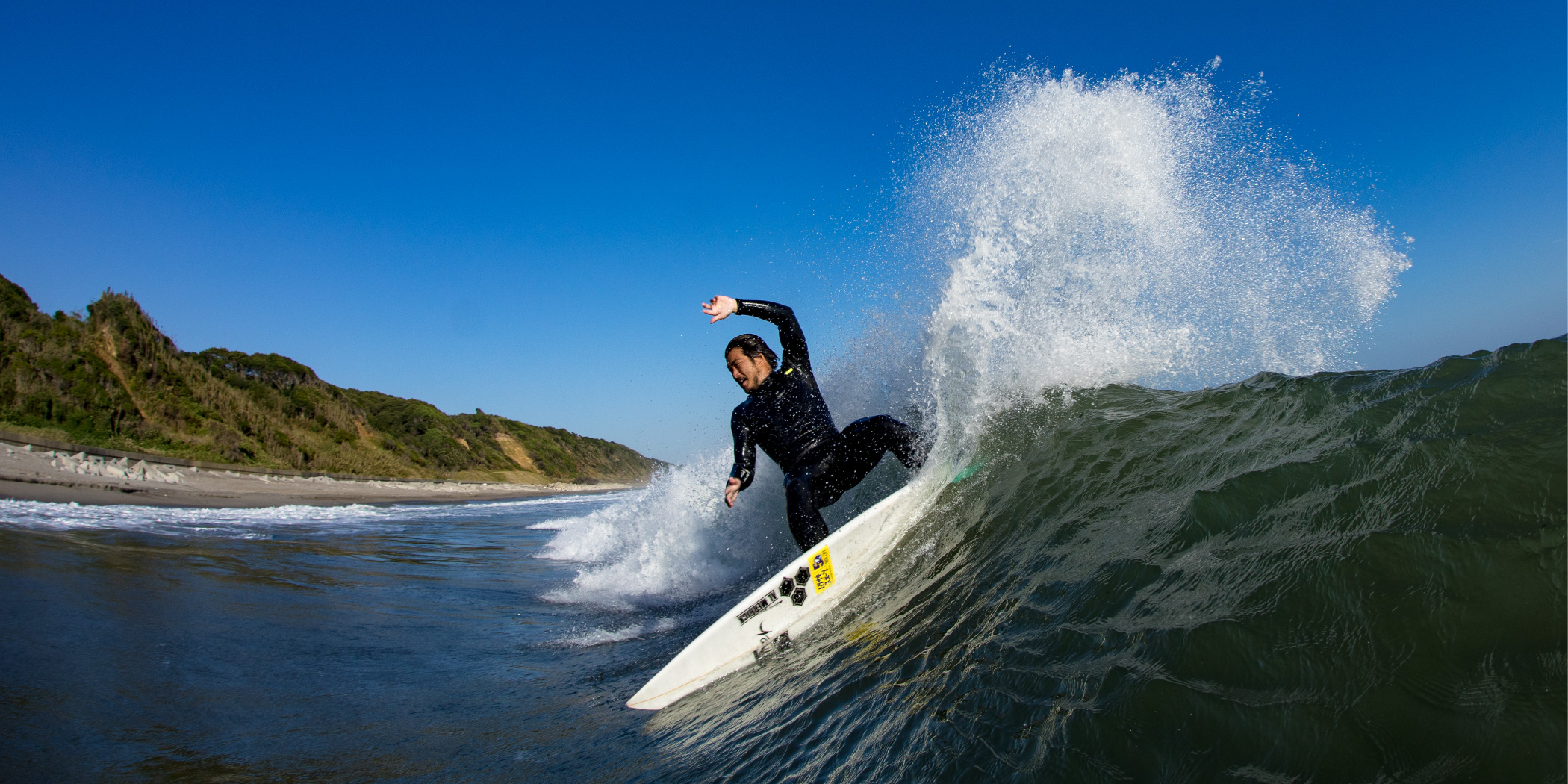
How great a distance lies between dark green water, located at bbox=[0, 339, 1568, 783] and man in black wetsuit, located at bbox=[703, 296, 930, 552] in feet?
2.62

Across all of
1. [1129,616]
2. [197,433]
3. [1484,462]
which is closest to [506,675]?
[1129,616]

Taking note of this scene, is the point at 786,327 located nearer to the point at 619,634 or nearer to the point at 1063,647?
the point at 619,634

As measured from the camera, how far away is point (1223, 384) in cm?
612

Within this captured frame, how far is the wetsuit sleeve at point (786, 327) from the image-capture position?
5324 mm

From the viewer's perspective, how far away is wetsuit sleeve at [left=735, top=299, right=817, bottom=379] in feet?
17.5

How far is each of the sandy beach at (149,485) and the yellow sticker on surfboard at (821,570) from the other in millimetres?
16905

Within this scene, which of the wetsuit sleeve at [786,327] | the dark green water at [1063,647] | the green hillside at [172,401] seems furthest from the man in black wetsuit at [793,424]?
the green hillside at [172,401]

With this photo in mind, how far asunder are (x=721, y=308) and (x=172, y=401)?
36095 millimetres

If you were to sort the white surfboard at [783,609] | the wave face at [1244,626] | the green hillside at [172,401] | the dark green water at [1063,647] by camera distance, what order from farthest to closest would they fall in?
the green hillside at [172,401]
the white surfboard at [783,609]
the dark green water at [1063,647]
the wave face at [1244,626]

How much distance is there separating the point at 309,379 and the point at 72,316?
66.5 feet

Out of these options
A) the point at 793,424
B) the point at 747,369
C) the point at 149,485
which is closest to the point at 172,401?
the point at 149,485

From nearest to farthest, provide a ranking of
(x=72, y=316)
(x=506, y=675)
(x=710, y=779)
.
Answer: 1. (x=710, y=779)
2. (x=506, y=675)
3. (x=72, y=316)

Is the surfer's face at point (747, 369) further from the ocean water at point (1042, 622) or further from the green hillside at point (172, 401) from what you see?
the green hillside at point (172, 401)

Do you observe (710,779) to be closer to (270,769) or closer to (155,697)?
(270,769)
